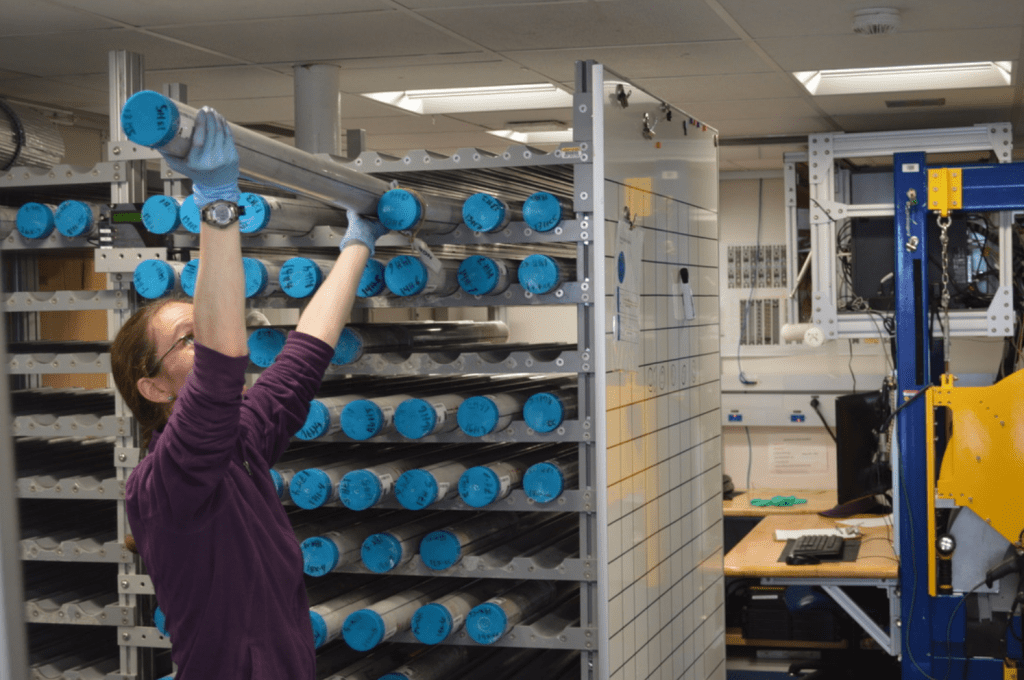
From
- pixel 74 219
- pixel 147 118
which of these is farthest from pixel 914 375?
pixel 147 118

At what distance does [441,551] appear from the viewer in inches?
106

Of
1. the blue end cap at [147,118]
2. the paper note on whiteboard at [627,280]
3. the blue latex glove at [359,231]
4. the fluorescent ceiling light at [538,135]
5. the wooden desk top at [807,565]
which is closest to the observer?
the blue end cap at [147,118]

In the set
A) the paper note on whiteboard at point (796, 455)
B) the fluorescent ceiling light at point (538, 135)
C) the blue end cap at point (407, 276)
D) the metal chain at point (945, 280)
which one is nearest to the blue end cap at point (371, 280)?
the blue end cap at point (407, 276)

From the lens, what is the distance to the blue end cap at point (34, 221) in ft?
9.72

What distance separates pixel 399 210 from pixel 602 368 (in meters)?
0.61

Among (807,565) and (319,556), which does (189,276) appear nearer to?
(319,556)

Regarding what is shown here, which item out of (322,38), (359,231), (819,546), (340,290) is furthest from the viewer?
(819,546)

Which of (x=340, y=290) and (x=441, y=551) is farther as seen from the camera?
(x=441, y=551)

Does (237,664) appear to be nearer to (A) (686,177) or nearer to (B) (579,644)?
(B) (579,644)

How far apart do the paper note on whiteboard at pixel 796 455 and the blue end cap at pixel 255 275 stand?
193 inches

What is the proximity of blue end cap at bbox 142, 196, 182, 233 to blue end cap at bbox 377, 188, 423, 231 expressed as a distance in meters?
0.58

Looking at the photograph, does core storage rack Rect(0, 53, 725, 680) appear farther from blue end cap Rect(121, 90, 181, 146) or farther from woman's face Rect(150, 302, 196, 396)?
blue end cap Rect(121, 90, 181, 146)

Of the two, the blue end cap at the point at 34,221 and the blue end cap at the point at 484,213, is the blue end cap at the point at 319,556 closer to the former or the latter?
the blue end cap at the point at 484,213

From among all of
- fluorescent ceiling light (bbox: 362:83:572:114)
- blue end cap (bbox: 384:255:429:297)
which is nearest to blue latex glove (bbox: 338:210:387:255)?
blue end cap (bbox: 384:255:429:297)
